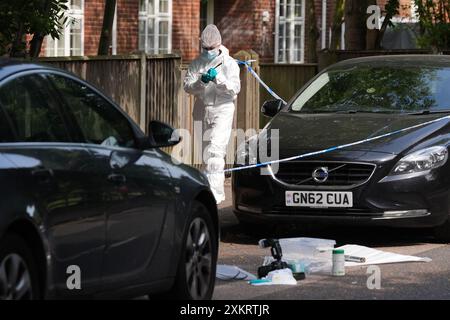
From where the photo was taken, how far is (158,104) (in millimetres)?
16891

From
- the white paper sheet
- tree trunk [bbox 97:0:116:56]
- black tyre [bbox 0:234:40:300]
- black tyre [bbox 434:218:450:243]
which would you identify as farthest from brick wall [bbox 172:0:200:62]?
black tyre [bbox 0:234:40:300]

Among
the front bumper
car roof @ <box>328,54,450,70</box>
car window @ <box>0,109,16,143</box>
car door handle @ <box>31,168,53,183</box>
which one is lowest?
the front bumper

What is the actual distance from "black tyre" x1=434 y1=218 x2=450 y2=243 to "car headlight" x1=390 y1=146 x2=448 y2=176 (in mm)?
559

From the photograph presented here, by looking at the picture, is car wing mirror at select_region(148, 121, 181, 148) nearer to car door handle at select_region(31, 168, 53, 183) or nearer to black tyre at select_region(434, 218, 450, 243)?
car door handle at select_region(31, 168, 53, 183)

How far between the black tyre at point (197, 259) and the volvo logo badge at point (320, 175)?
9.99 ft

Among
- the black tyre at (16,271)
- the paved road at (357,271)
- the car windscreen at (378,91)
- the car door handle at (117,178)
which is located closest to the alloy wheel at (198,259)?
the paved road at (357,271)

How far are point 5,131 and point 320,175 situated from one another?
527 centimetres

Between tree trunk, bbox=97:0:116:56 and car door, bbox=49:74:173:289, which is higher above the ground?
tree trunk, bbox=97:0:116:56

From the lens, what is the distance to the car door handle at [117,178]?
22.7 feet

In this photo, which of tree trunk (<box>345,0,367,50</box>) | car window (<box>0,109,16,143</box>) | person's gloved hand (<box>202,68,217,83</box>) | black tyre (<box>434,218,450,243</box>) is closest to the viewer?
car window (<box>0,109,16,143</box>)

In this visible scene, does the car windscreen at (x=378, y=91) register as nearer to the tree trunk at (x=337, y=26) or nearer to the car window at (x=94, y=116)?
the car window at (x=94, y=116)

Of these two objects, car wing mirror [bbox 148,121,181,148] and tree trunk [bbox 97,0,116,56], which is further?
tree trunk [bbox 97,0,116,56]

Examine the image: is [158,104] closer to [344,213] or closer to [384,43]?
[344,213]

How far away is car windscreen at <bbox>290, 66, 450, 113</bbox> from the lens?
12.2 m
